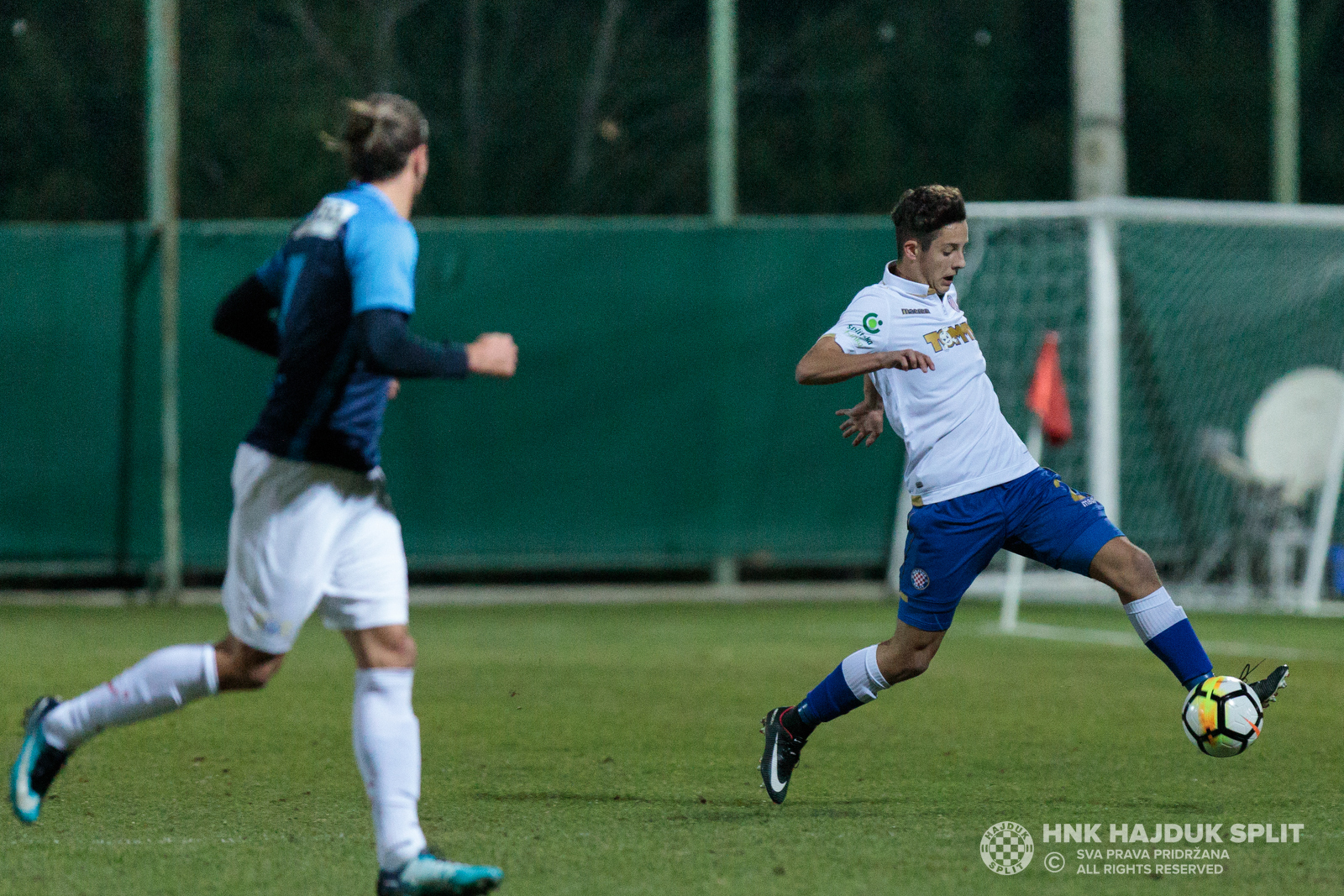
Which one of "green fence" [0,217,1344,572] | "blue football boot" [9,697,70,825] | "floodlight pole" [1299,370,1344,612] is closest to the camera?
"blue football boot" [9,697,70,825]

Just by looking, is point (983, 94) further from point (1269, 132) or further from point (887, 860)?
point (887, 860)

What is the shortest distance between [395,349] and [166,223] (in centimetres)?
1005

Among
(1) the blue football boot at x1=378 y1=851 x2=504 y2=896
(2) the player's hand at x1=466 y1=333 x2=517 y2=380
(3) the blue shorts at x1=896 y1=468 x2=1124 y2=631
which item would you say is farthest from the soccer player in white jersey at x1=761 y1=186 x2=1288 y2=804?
(1) the blue football boot at x1=378 y1=851 x2=504 y2=896

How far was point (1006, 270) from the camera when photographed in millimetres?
13711

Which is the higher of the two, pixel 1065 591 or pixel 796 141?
pixel 796 141

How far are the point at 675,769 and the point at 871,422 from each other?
5.04 ft

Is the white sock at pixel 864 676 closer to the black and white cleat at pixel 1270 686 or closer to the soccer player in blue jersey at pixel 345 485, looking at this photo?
the black and white cleat at pixel 1270 686

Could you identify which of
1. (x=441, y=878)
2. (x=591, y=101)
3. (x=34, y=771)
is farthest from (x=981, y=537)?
(x=591, y=101)

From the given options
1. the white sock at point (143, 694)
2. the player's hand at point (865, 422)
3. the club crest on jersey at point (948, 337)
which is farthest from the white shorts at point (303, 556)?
the club crest on jersey at point (948, 337)

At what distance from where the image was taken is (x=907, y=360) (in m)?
5.76

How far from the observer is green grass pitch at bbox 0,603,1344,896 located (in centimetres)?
494

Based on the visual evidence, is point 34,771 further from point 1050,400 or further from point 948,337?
point 1050,400

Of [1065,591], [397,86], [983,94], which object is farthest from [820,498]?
[397,86]

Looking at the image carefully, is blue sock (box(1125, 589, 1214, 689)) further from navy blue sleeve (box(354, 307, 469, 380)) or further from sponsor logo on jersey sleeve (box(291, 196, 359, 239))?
sponsor logo on jersey sleeve (box(291, 196, 359, 239))
